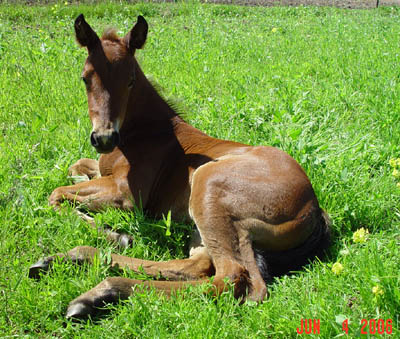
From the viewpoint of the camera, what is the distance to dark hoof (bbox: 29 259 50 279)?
3111mm

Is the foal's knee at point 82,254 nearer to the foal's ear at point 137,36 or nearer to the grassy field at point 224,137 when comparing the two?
the grassy field at point 224,137

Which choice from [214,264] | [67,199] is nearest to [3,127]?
[67,199]

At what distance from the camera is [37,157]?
15.2 feet

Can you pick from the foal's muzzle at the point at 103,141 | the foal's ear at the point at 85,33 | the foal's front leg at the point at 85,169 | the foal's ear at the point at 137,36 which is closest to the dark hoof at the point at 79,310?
the foal's muzzle at the point at 103,141

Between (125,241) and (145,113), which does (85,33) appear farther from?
(125,241)

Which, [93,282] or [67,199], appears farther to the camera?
[67,199]

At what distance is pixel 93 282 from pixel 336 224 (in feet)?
6.38

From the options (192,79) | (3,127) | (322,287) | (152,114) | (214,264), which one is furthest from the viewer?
(192,79)

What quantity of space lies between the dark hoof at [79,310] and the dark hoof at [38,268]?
1.30ft

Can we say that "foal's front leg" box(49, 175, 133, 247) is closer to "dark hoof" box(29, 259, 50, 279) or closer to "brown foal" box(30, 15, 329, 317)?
"brown foal" box(30, 15, 329, 317)

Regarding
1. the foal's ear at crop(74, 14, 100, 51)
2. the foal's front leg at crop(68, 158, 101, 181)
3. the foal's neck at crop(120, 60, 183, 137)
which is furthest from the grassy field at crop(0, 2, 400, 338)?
the foal's ear at crop(74, 14, 100, 51)

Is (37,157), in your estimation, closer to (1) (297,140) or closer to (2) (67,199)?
(2) (67,199)

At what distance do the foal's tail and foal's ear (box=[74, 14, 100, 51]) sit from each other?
218 cm

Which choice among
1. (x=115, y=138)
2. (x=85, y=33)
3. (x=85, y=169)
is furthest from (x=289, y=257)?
(x=85, y=33)
